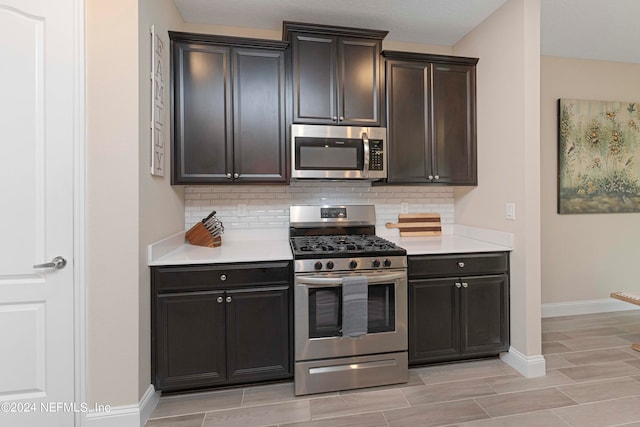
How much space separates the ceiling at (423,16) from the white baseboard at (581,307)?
2814 mm

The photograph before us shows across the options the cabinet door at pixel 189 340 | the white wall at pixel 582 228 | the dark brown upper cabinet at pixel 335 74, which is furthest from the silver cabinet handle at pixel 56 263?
A: the white wall at pixel 582 228

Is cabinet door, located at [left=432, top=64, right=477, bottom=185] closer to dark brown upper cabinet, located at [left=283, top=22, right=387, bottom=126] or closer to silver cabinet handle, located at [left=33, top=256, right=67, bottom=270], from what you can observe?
dark brown upper cabinet, located at [left=283, top=22, right=387, bottom=126]

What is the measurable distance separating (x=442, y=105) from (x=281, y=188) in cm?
166

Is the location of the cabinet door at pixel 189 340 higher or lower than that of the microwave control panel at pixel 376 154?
lower

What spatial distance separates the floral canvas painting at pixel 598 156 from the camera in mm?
3285

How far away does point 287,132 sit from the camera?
2438 mm

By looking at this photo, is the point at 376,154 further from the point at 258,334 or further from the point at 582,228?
the point at 582,228

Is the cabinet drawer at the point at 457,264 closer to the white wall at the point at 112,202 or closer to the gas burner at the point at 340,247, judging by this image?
the gas burner at the point at 340,247

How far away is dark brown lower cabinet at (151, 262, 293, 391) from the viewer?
1939 millimetres

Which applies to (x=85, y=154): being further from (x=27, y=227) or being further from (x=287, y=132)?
(x=287, y=132)

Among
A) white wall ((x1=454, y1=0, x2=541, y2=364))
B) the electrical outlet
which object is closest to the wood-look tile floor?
white wall ((x1=454, y1=0, x2=541, y2=364))

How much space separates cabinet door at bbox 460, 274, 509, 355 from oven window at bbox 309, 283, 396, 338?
2.08 feet

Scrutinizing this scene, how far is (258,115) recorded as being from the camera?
241cm

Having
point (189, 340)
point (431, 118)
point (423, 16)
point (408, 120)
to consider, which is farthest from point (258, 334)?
point (423, 16)
